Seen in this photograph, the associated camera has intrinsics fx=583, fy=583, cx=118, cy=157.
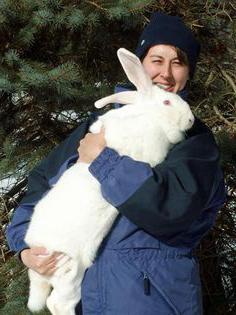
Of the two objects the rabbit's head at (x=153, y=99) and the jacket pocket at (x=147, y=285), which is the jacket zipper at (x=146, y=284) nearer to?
the jacket pocket at (x=147, y=285)

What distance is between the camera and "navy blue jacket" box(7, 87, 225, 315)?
1862 millimetres

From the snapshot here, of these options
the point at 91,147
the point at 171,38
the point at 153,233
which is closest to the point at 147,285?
the point at 153,233

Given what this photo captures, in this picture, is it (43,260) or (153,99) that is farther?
(153,99)

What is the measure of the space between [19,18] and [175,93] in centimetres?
116

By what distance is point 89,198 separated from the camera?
1.99m

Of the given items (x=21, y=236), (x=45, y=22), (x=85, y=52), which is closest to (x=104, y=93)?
(x=85, y=52)

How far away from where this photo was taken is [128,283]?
1.91 metres

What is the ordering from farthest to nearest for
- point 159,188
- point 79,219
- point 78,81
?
point 78,81 < point 79,219 < point 159,188

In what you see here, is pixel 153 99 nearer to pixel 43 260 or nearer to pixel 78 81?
pixel 43 260

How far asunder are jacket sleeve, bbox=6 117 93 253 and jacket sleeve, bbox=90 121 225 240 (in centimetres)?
37

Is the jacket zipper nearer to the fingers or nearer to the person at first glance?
the person

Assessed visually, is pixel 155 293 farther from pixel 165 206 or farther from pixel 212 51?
pixel 212 51

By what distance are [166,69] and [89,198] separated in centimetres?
66

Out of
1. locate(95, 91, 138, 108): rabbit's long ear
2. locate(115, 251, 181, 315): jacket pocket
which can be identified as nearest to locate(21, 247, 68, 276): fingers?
locate(115, 251, 181, 315): jacket pocket
